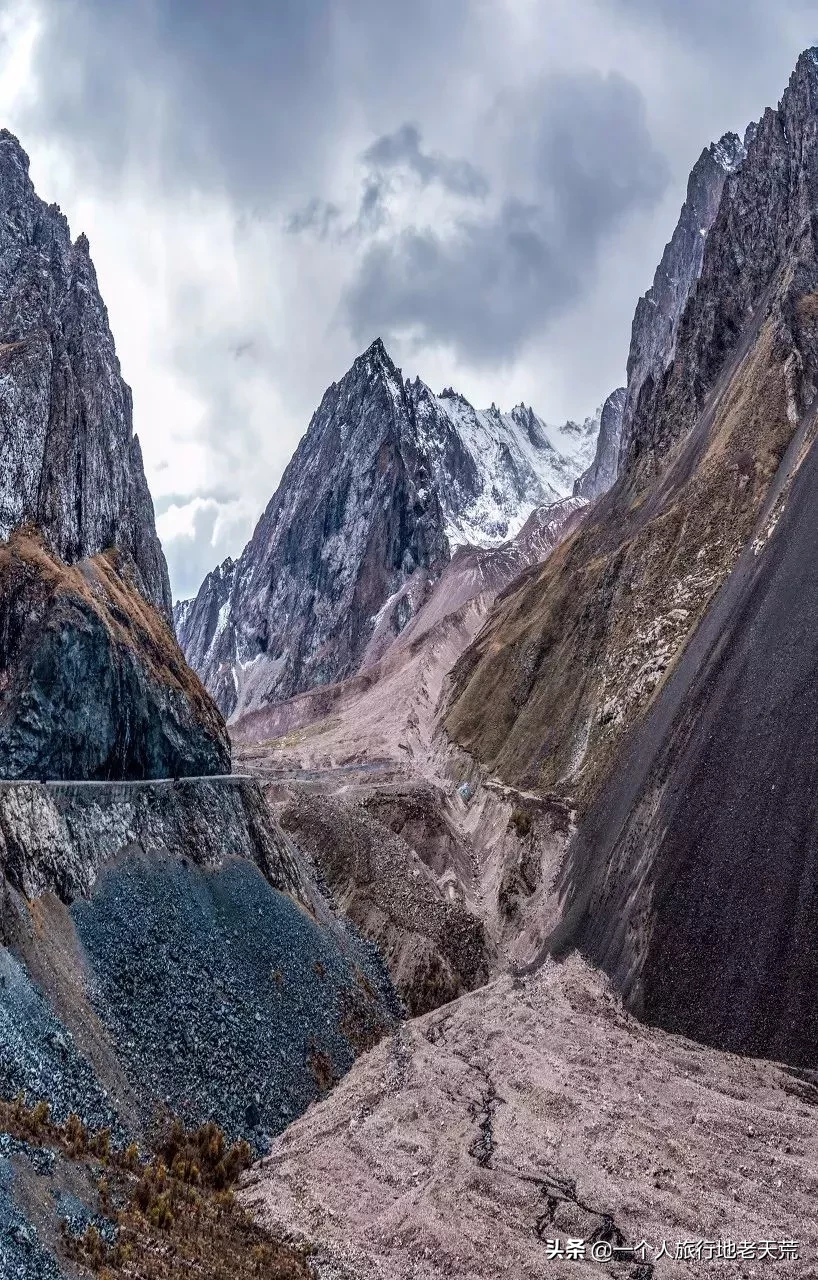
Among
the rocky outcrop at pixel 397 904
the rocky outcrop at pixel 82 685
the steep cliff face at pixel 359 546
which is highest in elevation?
the steep cliff face at pixel 359 546

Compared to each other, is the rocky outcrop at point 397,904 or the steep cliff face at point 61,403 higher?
the steep cliff face at point 61,403

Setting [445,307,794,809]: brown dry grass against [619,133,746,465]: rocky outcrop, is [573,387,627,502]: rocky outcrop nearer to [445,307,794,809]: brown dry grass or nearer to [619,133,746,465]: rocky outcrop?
[619,133,746,465]: rocky outcrop

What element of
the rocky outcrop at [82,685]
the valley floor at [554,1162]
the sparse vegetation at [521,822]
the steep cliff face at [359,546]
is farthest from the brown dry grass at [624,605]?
the steep cliff face at [359,546]

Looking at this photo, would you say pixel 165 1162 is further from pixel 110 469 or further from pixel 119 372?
pixel 119 372

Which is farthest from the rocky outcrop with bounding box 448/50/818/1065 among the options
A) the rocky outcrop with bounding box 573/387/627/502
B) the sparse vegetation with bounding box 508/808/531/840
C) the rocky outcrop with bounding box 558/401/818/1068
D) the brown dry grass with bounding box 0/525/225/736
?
the rocky outcrop with bounding box 573/387/627/502

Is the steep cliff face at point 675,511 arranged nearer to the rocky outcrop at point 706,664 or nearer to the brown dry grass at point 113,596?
the rocky outcrop at point 706,664

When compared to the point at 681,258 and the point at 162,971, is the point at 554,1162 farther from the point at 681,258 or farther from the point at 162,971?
the point at 681,258
